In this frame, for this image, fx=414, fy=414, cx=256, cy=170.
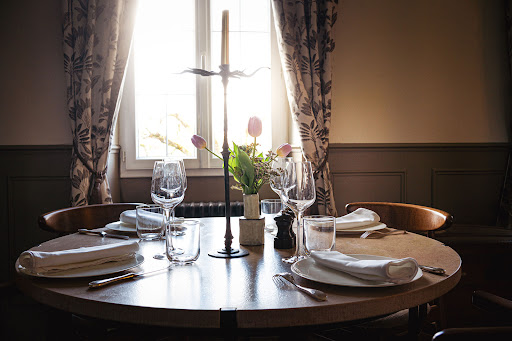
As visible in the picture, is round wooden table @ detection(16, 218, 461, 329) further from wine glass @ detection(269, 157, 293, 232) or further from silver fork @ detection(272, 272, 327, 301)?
wine glass @ detection(269, 157, 293, 232)

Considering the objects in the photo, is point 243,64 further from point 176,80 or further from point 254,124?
point 254,124

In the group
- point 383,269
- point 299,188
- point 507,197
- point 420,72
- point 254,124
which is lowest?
point 507,197

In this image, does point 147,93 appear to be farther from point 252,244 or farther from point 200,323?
point 200,323

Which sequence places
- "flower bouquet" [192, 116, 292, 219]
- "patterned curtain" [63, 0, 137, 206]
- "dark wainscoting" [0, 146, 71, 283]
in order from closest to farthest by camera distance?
1. "flower bouquet" [192, 116, 292, 219]
2. "patterned curtain" [63, 0, 137, 206]
3. "dark wainscoting" [0, 146, 71, 283]

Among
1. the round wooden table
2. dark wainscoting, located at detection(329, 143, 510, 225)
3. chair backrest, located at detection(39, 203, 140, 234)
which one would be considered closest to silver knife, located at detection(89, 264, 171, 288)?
the round wooden table

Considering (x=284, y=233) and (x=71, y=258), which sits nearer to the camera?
(x=71, y=258)

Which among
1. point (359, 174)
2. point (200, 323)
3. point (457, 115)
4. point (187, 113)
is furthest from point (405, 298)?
point (457, 115)

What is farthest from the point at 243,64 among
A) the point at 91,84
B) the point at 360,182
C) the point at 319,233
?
the point at 319,233

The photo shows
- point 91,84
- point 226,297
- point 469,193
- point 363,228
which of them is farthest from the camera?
point 469,193

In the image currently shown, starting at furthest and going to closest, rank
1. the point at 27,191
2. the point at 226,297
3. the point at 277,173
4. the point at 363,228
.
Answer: the point at 27,191 → the point at 363,228 → the point at 277,173 → the point at 226,297

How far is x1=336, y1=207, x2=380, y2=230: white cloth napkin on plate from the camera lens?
1326mm

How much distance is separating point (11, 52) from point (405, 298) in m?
2.74

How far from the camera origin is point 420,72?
290 centimetres

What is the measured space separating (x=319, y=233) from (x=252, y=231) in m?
0.30
